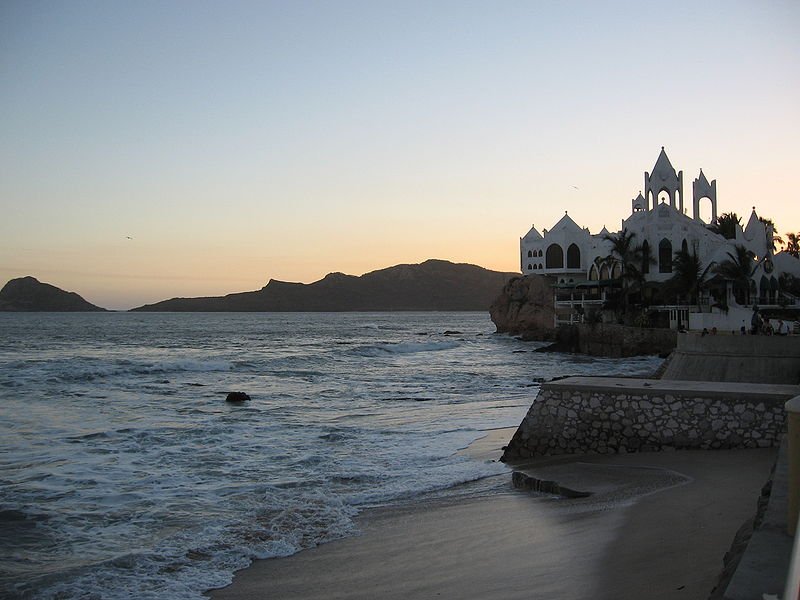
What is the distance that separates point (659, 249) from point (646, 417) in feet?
154

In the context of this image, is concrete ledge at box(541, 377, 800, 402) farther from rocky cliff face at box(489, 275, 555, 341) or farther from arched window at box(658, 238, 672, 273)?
rocky cliff face at box(489, 275, 555, 341)

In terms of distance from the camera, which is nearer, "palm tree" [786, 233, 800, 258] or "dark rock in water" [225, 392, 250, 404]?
"dark rock in water" [225, 392, 250, 404]

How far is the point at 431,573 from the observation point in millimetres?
8117

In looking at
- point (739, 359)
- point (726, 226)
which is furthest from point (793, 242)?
point (739, 359)

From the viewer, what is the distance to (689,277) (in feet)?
174

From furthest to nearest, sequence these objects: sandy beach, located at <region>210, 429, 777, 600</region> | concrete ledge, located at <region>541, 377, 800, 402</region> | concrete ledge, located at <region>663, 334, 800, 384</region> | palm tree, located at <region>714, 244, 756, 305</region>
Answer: palm tree, located at <region>714, 244, 756, 305</region> < concrete ledge, located at <region>663, 334, 800, 384</region> < concrete ledge, located at <region>541, 377, 800, 402</region> < sandy beach, located at <region>210, 429, 777, 600</region>

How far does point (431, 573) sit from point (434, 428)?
11.8 metres

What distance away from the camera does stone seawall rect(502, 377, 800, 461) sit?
43.3 ft

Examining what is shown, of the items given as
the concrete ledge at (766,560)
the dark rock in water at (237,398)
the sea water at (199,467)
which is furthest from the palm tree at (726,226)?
the concrete ledge at (766,560)

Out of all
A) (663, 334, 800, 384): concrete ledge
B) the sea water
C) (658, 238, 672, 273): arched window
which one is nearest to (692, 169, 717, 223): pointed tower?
(658, 238, 672, 273): arched window

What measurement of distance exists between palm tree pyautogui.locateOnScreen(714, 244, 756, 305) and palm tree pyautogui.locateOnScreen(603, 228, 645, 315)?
6190mm

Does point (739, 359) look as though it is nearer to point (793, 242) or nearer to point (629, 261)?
point (629, 261)

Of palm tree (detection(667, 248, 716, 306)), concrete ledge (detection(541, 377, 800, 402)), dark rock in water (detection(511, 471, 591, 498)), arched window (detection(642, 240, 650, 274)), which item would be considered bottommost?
dark rock in water (detection(511, 471, 591, 498))

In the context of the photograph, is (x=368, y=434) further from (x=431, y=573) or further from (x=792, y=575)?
(x=792, y=575)
